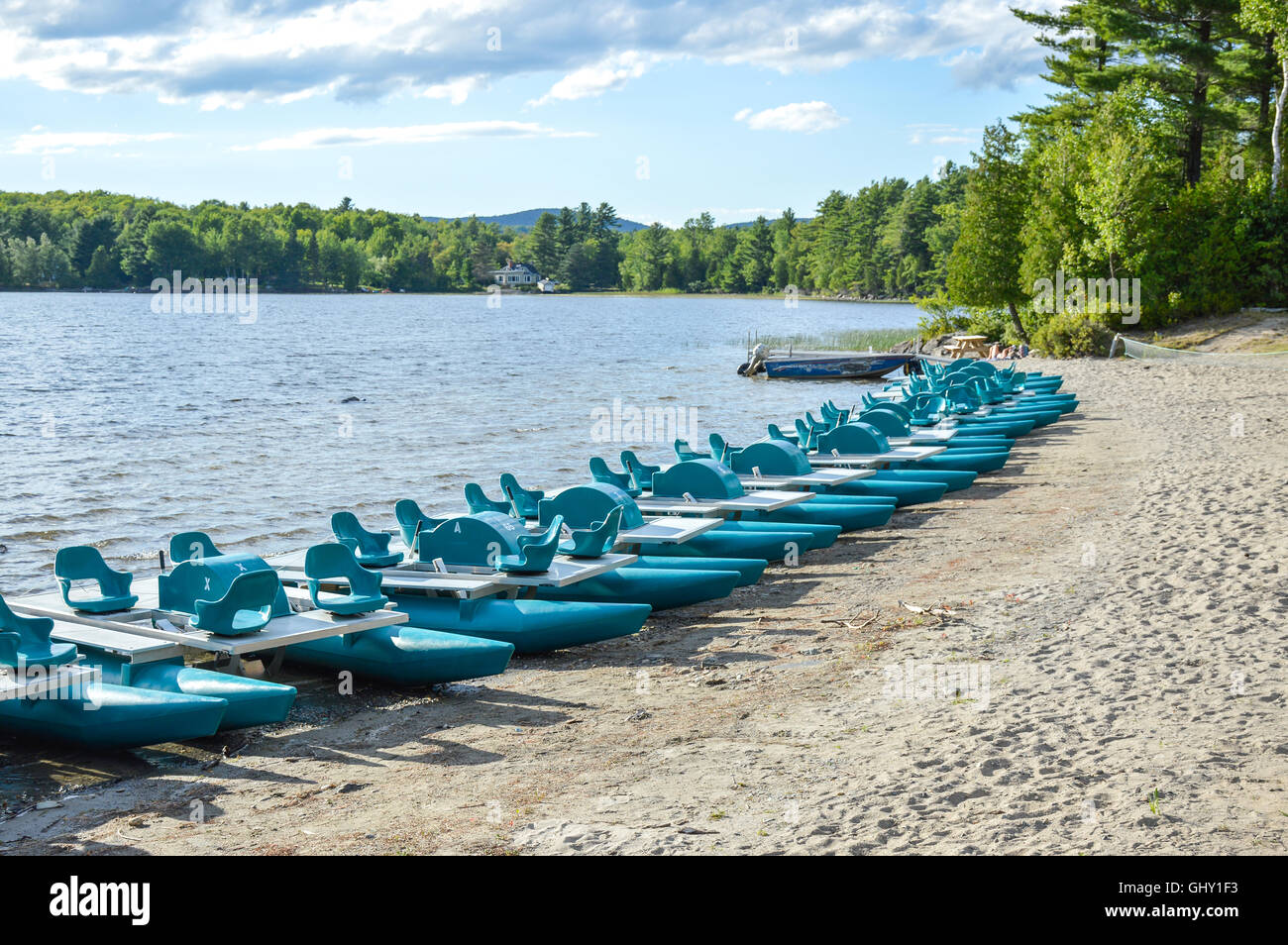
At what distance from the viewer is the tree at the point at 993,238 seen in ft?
148

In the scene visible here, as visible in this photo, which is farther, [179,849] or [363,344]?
[363,344]

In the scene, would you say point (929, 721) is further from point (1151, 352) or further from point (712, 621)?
point (1151, 352)

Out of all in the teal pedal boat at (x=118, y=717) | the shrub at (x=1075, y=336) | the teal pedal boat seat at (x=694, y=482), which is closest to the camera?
the teal pedal boat at (x=118, y=717)

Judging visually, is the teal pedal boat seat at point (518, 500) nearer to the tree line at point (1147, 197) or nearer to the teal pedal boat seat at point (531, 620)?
the teal pedal boat seat at point (531, 620)

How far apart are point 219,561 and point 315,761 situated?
2.50m

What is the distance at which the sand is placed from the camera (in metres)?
5.63

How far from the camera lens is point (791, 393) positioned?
40.2 m

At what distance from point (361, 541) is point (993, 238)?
39.1 m

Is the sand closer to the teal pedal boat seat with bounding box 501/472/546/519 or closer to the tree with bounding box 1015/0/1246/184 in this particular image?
the teal pedal boat seat with bounding box 501/472/546/519

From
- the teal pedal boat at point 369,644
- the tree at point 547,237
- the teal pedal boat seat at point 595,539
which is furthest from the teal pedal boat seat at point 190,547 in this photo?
the tree at point 547,237

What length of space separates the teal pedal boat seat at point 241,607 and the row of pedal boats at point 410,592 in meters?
0.01

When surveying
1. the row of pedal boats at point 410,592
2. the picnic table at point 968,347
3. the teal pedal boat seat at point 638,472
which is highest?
the picnic table at point 968,347

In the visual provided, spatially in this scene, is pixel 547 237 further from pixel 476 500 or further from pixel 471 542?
pixel 471 542

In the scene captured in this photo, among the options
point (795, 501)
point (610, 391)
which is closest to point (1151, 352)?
point (610, 391)
